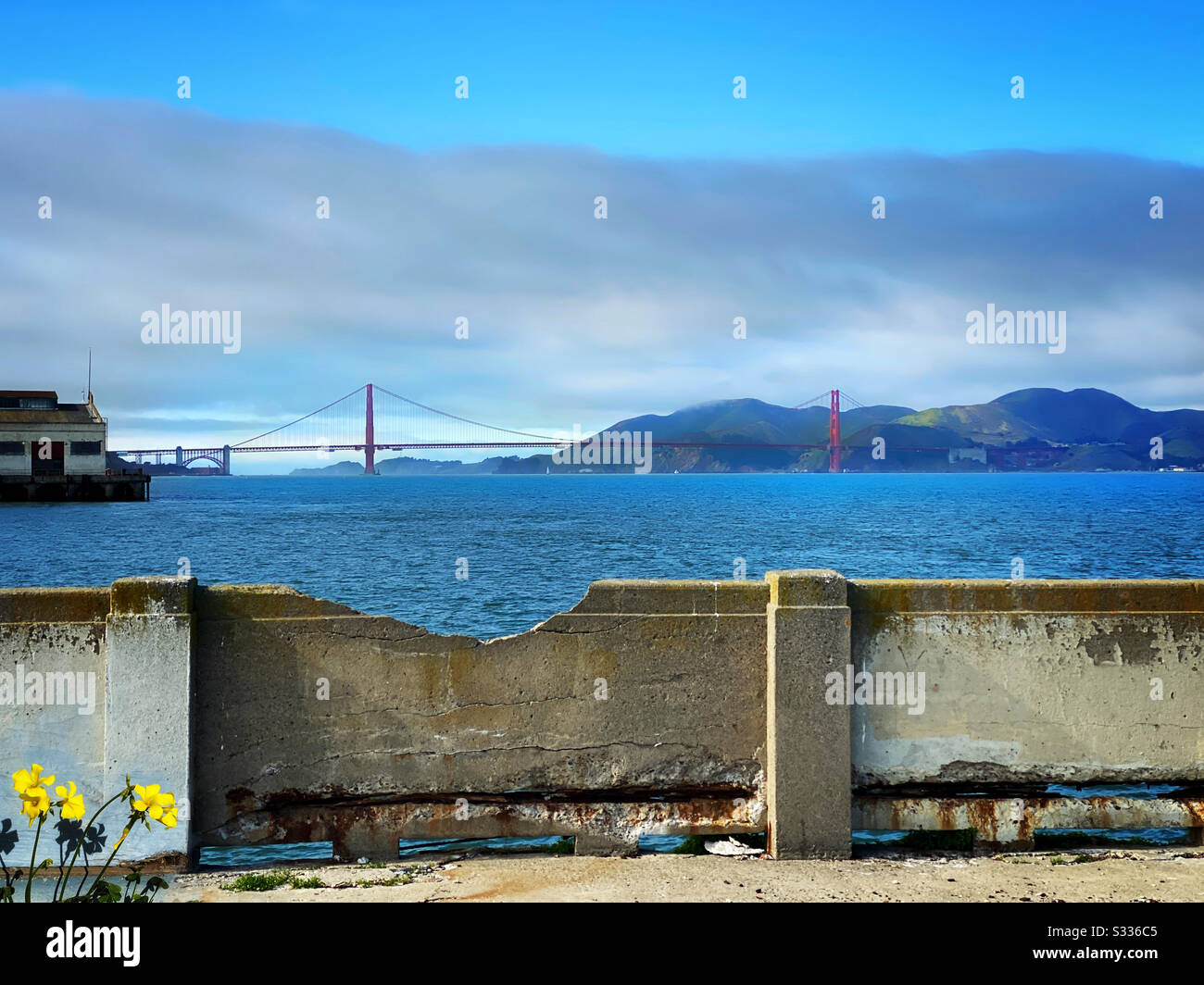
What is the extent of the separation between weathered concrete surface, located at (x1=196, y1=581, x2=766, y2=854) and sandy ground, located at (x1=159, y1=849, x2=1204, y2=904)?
0.24 m

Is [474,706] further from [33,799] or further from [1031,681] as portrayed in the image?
[1031,681]

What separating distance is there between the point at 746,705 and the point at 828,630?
0.59m

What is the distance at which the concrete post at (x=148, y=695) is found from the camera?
5.03m

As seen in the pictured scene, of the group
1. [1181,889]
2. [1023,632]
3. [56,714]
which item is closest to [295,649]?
[56,714]

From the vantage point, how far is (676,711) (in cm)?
541

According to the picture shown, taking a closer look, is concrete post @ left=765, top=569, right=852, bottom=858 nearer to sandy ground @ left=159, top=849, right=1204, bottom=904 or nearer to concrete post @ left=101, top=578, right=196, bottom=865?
sandy ground @ left=159, top=849, right=1204, bottom=904

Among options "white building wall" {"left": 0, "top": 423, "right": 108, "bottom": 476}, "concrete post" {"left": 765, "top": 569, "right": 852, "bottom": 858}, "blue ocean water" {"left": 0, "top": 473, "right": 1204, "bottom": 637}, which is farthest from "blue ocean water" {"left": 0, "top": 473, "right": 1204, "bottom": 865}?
"concrete post" {"left": 765, "top": 569, "right": 852, "bottom": 858}

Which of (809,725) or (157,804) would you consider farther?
(809,725)

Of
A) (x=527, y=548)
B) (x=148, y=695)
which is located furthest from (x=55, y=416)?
(x=148, y=695)

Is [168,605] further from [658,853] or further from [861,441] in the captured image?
[861,441]

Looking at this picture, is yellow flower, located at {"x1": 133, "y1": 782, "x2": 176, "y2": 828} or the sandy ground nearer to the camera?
yellow flower, located at {"x1": 133, "y1": 782, "x2": 176, "y2": 828}

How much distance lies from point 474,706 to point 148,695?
5.17 ft

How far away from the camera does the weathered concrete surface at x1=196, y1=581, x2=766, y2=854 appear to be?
522cm

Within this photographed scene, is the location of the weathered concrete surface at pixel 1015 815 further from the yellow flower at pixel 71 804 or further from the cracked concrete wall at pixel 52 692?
the cracked concrete wall at pixel 52 692
